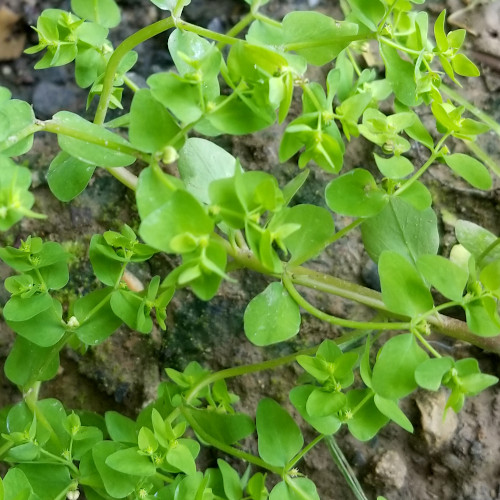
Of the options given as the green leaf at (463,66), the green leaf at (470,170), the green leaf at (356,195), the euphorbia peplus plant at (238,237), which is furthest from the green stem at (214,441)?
the green leaf at (463,66)

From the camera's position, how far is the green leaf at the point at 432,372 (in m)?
0.65

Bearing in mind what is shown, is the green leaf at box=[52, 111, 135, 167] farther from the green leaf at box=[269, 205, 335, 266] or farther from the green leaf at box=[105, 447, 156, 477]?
the green leaf at box=[105, 447, 156, 477]

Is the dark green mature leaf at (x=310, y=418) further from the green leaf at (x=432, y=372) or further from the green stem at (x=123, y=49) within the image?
the green stem at (x=123, y=49)

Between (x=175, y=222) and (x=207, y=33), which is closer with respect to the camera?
(x=175, y=222)

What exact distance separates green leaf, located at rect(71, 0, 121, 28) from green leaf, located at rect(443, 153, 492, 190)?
1.71 ft

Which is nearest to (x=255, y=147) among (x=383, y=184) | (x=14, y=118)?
(x=383, y=184)

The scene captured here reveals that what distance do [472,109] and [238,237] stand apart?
514 mm

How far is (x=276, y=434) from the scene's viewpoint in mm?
829

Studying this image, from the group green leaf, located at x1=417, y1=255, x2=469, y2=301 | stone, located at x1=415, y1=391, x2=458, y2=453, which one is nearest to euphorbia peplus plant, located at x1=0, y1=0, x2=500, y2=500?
green leaf, located at x1=417, y1=255, x2=469, y2=301

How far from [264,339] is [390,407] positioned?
173 millimetres

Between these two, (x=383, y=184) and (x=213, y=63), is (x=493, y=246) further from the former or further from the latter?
(x=213, y=63)

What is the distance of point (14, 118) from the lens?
690 mm

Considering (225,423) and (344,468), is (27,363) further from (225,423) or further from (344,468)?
(344,468)

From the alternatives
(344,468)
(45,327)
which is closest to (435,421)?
(344,468)
